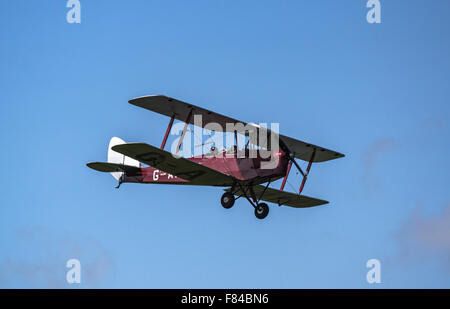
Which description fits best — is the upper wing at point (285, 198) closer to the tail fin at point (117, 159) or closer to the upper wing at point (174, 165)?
the upper wing at point (174, 165)

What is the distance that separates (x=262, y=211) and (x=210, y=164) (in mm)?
2363

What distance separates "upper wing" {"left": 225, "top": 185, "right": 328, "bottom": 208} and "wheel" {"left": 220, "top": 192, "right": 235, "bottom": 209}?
1834 mm

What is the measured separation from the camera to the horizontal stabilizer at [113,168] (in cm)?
2475

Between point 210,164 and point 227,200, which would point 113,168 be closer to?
point 210,164

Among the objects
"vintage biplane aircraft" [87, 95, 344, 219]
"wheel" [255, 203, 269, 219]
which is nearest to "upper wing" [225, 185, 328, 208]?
"vintage biplane aircraft" [87, 95, 344, 219]

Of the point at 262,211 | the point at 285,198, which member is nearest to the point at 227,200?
the point at 262,211

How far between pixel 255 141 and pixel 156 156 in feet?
12.1

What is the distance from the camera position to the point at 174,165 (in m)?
23.1

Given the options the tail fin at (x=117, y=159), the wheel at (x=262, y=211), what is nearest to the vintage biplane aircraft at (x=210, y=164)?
the wheel at (x=262, y=211)

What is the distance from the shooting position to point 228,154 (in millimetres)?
24266

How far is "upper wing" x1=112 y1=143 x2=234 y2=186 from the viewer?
2177 cm

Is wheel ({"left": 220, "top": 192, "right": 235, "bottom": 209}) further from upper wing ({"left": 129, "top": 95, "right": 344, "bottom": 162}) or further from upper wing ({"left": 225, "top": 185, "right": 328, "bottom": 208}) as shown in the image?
upper wing ({"left": 129, "top": 95, "right": 344, "bottom": 162})
